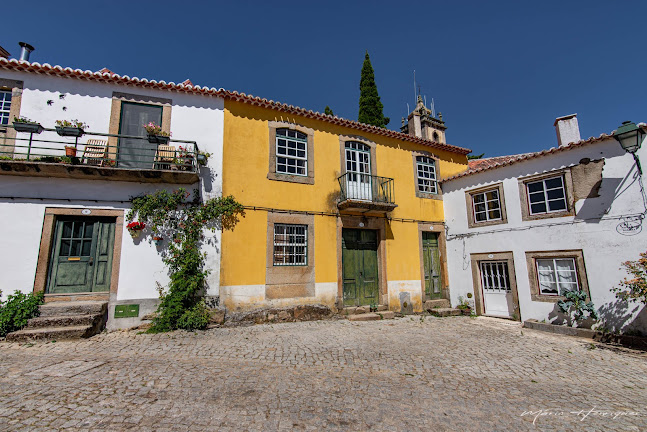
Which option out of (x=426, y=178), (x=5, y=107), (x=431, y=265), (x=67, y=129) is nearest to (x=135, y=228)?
(x=67, y=129)

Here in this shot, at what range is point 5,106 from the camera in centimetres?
756

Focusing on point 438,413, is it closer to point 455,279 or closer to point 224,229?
point 224,229

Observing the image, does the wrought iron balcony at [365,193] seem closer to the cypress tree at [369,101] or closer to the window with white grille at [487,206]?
the window with white grille at [487,206]

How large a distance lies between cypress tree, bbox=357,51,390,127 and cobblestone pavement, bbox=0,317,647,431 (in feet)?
53.4

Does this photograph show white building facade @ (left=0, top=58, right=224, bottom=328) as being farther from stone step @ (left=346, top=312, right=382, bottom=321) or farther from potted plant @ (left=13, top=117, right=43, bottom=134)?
stone step @ (left=346, top=312, right=382, bottom=321)

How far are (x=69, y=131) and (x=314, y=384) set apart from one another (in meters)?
8.01

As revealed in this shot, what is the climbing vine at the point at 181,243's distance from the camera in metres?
7.43

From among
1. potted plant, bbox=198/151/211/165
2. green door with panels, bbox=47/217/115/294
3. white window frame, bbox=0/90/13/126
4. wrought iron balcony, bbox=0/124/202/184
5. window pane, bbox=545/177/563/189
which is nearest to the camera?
wrought iron balcony, bbox=0/124/202/184

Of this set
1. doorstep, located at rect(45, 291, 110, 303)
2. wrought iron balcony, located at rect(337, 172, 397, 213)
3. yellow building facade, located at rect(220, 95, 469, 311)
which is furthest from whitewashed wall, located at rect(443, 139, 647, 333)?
doorstep, located at rect(45, 291, 110, 303)

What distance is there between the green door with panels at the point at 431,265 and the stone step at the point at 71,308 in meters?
10.2

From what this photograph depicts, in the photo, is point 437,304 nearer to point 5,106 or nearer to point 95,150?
point 95,150

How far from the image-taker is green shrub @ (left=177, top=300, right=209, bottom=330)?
7367mm

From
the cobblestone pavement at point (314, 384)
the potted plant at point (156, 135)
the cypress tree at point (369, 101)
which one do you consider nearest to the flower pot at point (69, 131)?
the potted plant at point (156, 135)

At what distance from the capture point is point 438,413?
3.79 meters
